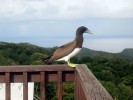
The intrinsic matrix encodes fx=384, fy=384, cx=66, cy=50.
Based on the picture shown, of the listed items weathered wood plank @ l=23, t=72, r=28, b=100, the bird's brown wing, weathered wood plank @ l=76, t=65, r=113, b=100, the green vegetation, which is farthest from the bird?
the green vegetation

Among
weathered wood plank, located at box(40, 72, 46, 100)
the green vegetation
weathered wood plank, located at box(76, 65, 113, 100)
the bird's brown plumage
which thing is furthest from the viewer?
the green vegetation

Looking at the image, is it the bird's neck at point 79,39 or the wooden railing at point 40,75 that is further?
the bird's neck at point 79,39

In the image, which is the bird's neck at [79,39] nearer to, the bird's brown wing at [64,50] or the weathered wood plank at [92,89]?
the bird's brown wing at [64,50]

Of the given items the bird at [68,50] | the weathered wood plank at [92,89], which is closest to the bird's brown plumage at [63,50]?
the bird at [68,50]

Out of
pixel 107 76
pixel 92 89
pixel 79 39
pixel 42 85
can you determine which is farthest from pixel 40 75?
pixel 107 76

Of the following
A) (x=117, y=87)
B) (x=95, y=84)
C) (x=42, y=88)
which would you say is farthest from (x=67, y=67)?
(x=117, y=87)

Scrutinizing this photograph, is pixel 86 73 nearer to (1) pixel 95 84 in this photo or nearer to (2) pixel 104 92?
(1) pixel 95 84

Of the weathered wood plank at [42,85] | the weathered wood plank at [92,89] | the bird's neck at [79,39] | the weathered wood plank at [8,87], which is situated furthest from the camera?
the bird's neck at [79,39]

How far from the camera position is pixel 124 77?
34719 mm

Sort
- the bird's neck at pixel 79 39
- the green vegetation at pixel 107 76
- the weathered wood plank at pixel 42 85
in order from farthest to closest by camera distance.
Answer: the green vegetation at pixel 107 76
the bird's neck at pixel 79 39
the weathered wood plank at pixel 42 85

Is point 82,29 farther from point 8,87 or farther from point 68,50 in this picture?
point 8,87

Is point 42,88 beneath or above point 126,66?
above

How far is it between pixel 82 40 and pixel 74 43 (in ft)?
0.38

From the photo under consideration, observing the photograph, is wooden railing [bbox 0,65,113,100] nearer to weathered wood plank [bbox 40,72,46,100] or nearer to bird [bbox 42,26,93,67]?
weathered wood plank [bbox 40,72,46,100]
